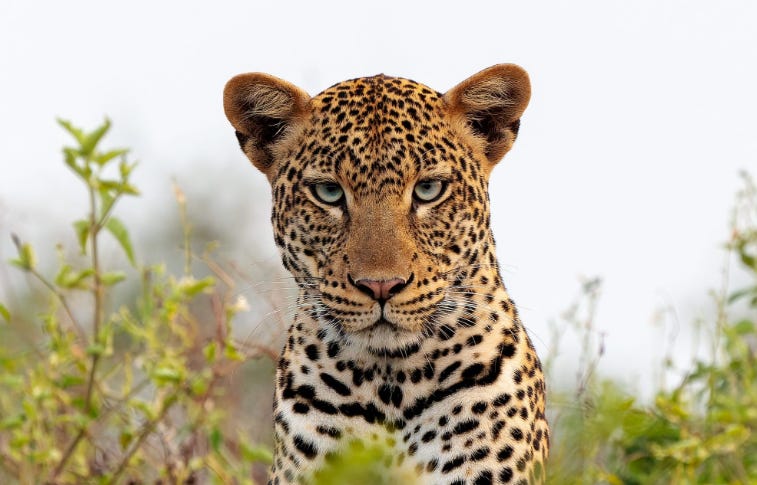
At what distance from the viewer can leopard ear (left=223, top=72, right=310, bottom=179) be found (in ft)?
18.9

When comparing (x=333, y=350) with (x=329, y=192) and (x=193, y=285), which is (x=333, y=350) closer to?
(x=329, y=192)

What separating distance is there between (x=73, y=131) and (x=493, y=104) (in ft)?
6.41

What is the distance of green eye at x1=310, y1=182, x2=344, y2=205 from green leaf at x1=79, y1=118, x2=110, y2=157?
1.00m

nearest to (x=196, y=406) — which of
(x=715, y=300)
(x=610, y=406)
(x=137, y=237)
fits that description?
(x=715, y=300)

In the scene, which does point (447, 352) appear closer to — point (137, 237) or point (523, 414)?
point (523, 414)

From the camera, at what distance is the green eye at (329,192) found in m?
5.37

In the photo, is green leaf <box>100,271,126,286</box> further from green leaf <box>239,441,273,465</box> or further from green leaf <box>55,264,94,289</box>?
green leaf <box>239,441,273,465</box>

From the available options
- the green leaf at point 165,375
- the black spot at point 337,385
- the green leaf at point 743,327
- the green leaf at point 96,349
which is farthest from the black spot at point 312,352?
the green leaf at point 743,327

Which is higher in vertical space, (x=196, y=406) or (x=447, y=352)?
(x=447, y=352)

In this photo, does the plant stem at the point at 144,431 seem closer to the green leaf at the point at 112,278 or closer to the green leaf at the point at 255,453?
the green leaf at the point at 255,453

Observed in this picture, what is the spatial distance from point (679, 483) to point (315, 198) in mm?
2261

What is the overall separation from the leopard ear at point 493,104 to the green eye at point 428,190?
0.49 meters

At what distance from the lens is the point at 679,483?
5938mm

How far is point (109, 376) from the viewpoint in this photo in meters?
6.86
